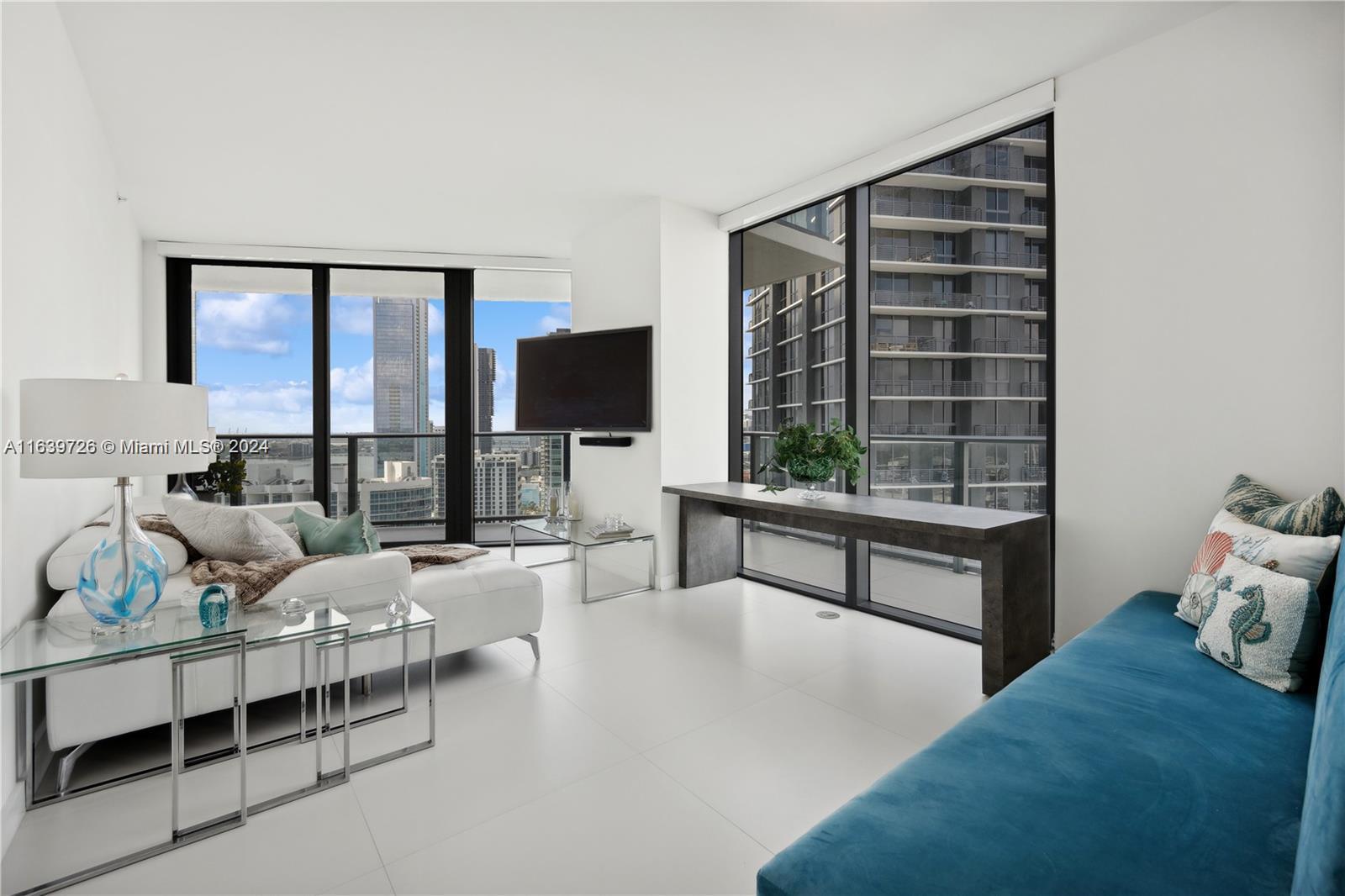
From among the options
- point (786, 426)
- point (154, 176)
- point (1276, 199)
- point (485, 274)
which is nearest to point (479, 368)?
point (485, 274)

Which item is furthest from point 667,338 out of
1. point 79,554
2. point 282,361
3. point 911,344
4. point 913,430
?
point 282,361

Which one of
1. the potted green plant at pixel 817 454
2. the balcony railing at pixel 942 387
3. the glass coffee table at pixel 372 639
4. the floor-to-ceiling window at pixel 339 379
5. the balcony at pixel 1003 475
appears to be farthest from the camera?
the floor-to-ceiling window at pixel 339 379

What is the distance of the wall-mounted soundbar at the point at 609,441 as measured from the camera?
462cm

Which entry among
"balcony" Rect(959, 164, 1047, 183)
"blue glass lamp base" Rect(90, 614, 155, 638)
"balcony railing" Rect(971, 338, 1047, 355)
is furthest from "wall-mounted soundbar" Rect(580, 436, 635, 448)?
"blue glass lamp base" Rect(90, 614, 155, 638)

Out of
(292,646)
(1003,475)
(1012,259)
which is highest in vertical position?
A: (1012,259)

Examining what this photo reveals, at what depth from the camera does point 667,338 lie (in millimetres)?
4336

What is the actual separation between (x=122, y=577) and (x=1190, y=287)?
3.81 meters

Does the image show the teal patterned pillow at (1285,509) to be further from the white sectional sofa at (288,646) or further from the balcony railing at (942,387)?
the white sectional sofa at (288,646)

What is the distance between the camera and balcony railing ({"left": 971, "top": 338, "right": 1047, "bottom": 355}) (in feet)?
10.8

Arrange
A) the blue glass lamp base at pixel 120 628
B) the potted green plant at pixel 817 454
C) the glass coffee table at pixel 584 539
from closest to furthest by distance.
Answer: the blue glass lamp base at pixel 120 628, the potted green plant at pixel 817 454, the glass coffee table at pixel 584 539

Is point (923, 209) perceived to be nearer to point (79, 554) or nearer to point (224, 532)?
point (224, 532)

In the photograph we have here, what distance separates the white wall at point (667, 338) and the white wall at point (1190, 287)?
2.27m

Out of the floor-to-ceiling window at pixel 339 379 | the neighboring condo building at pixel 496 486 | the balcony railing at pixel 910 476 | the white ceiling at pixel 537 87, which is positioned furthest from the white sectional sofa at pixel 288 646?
the floor-to-ceiling window at pixel 339 379

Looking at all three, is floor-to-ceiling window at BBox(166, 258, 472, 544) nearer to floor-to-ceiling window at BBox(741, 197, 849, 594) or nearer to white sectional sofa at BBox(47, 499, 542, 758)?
floor-to-ceiling window at BBox(741, 197, 849, 594)
